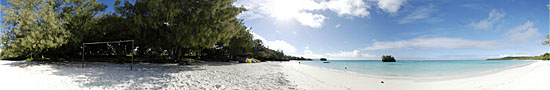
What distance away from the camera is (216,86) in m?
7.55

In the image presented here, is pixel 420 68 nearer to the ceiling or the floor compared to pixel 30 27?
nearer to the floor

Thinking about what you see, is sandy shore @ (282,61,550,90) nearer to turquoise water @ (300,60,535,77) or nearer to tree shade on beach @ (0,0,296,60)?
turquoise water @ (300,60,535,77)

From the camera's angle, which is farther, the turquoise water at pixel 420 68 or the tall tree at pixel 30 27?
the turquoise water at pixel 420 68

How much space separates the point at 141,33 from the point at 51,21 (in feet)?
15.9

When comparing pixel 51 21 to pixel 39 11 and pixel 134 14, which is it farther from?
pixel 134 14

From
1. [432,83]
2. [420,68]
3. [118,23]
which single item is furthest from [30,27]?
[420,68]

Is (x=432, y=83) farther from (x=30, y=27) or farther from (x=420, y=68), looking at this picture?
(x=30, y=27)

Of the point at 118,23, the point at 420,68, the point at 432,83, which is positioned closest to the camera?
the point at 432,83

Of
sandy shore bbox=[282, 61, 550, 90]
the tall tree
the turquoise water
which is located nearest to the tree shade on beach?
the tall tree

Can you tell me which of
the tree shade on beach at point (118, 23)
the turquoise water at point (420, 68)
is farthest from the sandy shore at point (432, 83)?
the tree shade on beach at point (118, 23)

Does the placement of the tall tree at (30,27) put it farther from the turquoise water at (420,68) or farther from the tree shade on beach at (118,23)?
the turquoise water at (420,68)

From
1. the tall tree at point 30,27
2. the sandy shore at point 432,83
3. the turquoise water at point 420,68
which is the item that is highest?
the tall tree at point 30,27

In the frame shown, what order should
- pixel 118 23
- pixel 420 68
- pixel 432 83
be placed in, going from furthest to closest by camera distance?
1. pixel 420 68
2. pixel 118 23
3. pixel 432 83

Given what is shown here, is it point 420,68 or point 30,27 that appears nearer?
point 30,27
